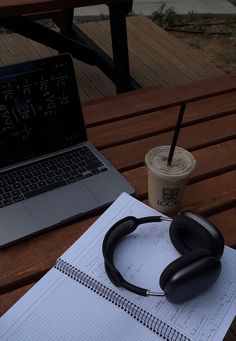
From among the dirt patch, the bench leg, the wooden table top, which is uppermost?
the wooden table top

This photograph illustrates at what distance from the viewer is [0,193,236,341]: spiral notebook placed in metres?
0.62

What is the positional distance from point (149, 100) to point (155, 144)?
0.87ft

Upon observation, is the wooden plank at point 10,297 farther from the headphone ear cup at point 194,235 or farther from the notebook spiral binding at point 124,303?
the headphone ear cup at point 194,235

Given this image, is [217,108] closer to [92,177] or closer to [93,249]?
[92,177]

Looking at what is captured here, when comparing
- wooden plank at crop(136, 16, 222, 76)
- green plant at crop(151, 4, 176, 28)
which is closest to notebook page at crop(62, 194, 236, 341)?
wooden plank at crop(136, 16, 222, 76)

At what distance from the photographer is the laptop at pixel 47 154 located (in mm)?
825

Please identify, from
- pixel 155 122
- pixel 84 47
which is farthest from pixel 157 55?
pixel 155 122

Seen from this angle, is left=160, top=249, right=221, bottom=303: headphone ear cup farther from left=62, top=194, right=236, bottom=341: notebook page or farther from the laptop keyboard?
the laptop keyboard

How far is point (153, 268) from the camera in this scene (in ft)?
2.31

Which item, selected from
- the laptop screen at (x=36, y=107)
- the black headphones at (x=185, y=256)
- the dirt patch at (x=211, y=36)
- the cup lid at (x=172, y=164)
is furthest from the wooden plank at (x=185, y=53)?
the black headphones at (x=185, y=256)

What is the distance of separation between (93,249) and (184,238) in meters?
0.16

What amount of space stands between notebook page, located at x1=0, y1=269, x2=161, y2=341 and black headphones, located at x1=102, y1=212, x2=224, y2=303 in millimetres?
50

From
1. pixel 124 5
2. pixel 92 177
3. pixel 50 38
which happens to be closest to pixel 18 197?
pixel 92 177

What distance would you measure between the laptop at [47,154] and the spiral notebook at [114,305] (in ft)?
0.42
